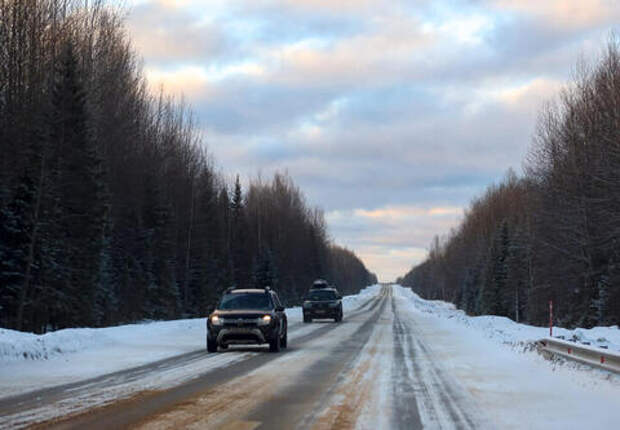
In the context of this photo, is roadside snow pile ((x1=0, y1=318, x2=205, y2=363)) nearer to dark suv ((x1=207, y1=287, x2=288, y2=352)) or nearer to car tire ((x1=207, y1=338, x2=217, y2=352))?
car tire ((x1=207, y1=338, x2=217, y2=352))

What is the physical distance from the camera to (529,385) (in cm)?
1310

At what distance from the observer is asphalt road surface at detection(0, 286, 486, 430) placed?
28.4 ft

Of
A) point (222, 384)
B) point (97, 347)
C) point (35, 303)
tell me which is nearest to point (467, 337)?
point (97, 347)

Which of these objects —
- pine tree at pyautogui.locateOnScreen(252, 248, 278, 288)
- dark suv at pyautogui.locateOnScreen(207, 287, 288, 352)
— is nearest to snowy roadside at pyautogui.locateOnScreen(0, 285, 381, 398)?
dark suv at pyautogui.locateOnScreen(207, 287, 288, 352)

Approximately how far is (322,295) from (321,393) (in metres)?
31.4

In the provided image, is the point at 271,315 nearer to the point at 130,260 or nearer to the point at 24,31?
the point at 24,31

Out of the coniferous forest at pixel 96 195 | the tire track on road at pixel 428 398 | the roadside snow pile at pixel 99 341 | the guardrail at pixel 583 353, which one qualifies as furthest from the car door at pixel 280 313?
the coniferous forest at pixel 96 195

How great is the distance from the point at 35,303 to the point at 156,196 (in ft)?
88.9

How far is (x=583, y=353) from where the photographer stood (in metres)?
15.6

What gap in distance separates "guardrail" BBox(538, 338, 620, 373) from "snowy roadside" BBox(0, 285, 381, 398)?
25.8ft

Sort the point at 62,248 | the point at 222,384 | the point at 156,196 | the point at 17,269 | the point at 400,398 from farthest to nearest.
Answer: the point at 156,196
the point at 62,248
the point at 17,269
the point at 222,384
the point at 400,398

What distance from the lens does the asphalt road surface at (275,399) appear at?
8.66m

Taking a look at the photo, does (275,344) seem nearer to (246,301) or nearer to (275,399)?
(246,301)

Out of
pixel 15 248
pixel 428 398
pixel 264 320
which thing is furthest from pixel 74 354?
pixel 15 248
